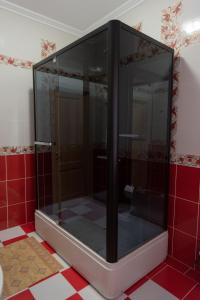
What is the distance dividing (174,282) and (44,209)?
1.20 metres

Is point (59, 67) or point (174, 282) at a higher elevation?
point (59, 67)

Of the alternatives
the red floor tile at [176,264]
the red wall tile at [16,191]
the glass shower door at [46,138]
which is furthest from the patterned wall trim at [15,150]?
Result: the red floor tile at [176,264]

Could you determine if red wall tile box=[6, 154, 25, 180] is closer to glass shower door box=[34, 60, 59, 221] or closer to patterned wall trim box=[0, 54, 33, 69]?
glass shower door box=[34, 60, 59, 221]

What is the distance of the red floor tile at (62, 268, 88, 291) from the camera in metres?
1.29

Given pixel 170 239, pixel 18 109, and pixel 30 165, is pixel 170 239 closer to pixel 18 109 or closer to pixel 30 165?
pixel 30 165

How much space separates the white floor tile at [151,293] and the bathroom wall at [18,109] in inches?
50.3

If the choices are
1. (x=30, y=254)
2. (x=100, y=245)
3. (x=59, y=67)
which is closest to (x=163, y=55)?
(x=59, y=67)

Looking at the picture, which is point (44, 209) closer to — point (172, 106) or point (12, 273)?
point (12, 273)

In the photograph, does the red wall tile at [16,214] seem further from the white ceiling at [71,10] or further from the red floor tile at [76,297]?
the white ceiling at [71,10]

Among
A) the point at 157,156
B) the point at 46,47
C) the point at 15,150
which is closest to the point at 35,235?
the point at 15,150

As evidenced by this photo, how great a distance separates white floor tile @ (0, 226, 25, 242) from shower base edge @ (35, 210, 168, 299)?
393 millimetres

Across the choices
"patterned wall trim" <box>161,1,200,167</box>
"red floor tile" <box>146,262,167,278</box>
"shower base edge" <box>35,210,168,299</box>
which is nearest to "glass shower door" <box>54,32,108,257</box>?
"shower base edge" <box>35,210,168,299</box>

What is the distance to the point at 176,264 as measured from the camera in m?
1.49

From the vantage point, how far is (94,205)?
2072 millimetres
